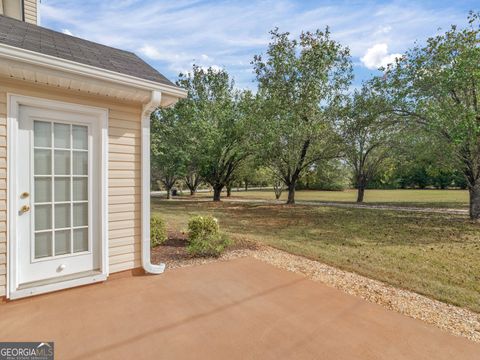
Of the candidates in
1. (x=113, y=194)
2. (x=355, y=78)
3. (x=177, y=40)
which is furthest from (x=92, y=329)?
(x=355, y=78)

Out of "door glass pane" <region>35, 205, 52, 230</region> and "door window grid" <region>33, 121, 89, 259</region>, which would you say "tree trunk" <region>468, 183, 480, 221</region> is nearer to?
"door window grid" <region>33, 121, 89, 259</region>

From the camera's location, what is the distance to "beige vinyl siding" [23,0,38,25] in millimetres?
6703

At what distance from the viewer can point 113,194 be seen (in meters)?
3.33

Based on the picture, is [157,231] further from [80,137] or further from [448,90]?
[448,90]

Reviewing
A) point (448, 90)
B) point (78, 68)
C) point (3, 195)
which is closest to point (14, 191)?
point (3, 195)

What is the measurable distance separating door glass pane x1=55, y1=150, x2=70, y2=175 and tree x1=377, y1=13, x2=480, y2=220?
369 inches

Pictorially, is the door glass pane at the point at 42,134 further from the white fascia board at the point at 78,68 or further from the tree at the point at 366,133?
the tree at the point at 366,133

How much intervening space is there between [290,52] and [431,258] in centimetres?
1061

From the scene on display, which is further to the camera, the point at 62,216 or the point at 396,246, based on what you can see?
the point at 396,246

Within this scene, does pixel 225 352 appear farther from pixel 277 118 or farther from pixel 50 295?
pixel 277 118

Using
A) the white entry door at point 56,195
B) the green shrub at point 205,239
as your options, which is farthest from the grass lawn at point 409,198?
the white entry door at point 56,195

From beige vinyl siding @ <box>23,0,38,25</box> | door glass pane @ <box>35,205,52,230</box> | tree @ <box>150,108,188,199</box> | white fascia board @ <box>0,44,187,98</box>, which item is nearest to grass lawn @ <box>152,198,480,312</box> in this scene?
white fascia board @ <box>0,44,187,98</box>

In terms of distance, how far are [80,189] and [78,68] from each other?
1.41 m

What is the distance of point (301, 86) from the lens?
40.0 ft
